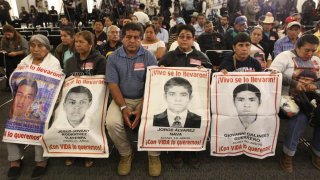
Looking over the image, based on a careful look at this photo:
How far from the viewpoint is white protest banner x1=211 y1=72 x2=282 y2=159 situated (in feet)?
8.63

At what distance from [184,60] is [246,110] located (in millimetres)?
826

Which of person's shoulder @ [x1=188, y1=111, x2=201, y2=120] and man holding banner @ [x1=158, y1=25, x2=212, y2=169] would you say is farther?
man holding banner @ [x1=158, y1=25, x2=212, y2=169]

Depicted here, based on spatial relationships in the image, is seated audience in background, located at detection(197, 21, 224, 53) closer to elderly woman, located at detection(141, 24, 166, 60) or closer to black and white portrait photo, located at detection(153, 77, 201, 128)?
elderly woman, located at detection(141, 24, 166, 60)

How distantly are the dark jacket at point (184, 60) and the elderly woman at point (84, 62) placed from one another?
0.67 m

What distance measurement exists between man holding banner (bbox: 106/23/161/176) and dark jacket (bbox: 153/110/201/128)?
207 mm

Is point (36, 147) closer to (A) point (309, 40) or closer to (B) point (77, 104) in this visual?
(B) point (77, 104)

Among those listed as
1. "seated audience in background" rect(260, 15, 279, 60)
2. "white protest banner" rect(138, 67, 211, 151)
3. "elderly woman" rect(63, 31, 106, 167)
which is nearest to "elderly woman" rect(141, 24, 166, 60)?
"elderly woman" rect(63, 31, 106, 167)

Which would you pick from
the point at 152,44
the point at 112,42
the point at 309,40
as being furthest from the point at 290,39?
the point at 112,42

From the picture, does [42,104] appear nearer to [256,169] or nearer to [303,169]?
[256,169]

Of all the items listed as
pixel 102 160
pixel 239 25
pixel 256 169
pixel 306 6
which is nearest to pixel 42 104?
pixel 102 160

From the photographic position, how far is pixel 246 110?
2627mm

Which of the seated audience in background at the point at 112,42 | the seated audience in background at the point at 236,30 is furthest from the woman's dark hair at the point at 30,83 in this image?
the seated audience in background at the point at 236,30

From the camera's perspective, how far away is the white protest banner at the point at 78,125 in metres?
2.56

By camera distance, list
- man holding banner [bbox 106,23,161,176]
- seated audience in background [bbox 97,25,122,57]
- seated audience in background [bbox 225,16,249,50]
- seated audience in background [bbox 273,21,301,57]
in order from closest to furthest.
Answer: man holding banner [bbox 106,23,161,176]
seated audience in background [bbox 273,21,301,57]
seated audience in background [bbox 97,25,122,57]
seated audience in background [bbox 225,16,249,50]
